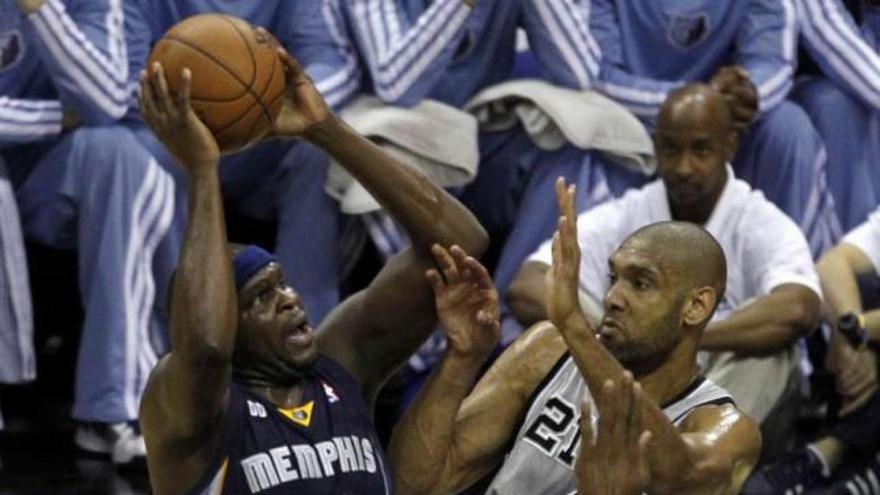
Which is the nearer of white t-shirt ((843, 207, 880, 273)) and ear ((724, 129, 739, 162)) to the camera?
ear ((724, 129, 739, 162))

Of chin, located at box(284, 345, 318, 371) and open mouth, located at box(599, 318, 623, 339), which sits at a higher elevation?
chin, located at box(284, 345, 318, 371)

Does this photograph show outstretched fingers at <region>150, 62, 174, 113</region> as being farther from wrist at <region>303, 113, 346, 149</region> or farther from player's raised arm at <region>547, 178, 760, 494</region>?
player's raised arm at <region>547, 178, 760, 494</region>

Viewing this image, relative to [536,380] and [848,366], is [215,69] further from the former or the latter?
[848,366]

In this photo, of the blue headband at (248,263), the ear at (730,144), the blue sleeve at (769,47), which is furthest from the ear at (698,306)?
the blue sleeve at (769,47)

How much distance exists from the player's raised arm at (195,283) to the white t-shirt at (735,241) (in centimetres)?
224

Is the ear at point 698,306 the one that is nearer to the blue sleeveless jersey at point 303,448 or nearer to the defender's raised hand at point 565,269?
the defender's raised hand at point 565,269

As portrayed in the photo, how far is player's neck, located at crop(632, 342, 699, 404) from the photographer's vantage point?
14.2 ft

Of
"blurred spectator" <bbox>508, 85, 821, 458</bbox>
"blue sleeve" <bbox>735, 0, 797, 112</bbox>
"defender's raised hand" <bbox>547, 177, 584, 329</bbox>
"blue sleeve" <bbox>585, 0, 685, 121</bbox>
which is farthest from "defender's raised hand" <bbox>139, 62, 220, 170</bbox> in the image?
"blue sleeve" <bbox>735, 0, 797, 112</bbox>

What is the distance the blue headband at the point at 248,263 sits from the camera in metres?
3.99

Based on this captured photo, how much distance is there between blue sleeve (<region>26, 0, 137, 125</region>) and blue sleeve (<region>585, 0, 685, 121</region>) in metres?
1.40

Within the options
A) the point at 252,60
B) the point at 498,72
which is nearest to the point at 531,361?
the point at 252,60

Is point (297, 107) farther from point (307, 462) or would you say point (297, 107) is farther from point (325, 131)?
point (307, 462)

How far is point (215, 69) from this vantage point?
3945 millimetres

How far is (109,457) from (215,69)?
208 cm
